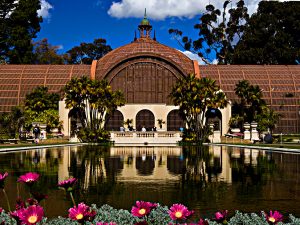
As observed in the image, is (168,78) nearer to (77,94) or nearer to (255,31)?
(77,94)

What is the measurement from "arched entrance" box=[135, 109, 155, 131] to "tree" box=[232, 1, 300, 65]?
2791 cm

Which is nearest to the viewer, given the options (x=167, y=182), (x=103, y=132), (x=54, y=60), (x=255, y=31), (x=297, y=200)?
(x=297, y=200)

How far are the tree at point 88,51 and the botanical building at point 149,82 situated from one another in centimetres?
4176

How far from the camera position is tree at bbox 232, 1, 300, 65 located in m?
90.8

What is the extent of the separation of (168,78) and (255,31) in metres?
27.0

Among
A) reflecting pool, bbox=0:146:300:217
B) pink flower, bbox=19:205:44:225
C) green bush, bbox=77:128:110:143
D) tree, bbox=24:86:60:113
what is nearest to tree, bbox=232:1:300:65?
tree, bbox=24:86:60:113

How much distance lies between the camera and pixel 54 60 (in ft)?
378

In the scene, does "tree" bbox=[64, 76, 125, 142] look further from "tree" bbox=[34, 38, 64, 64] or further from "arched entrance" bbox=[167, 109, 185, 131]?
"tree" bbox=[34, 38, 64, 64]

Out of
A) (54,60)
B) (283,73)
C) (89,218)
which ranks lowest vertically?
(89,218)

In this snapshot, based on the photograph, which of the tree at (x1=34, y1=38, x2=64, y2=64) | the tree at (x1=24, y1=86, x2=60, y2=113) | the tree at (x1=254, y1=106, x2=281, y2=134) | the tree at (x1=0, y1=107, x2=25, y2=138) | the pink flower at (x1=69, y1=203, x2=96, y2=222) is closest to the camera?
the pink flower at (x1=69, y1=203, x2=96, y2=222)

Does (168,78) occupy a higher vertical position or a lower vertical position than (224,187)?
higher

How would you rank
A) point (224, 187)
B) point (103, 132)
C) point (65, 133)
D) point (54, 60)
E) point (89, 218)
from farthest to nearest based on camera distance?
1. point (54, 60)
2. point (65, 133)
3. point (103, 132)
4. point (224, 187)
5. point (89, 218)

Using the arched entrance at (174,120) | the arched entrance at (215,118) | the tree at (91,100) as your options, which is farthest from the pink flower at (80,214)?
the arched entrance at (174,120)

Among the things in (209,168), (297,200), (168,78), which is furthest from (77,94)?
(297,200)
